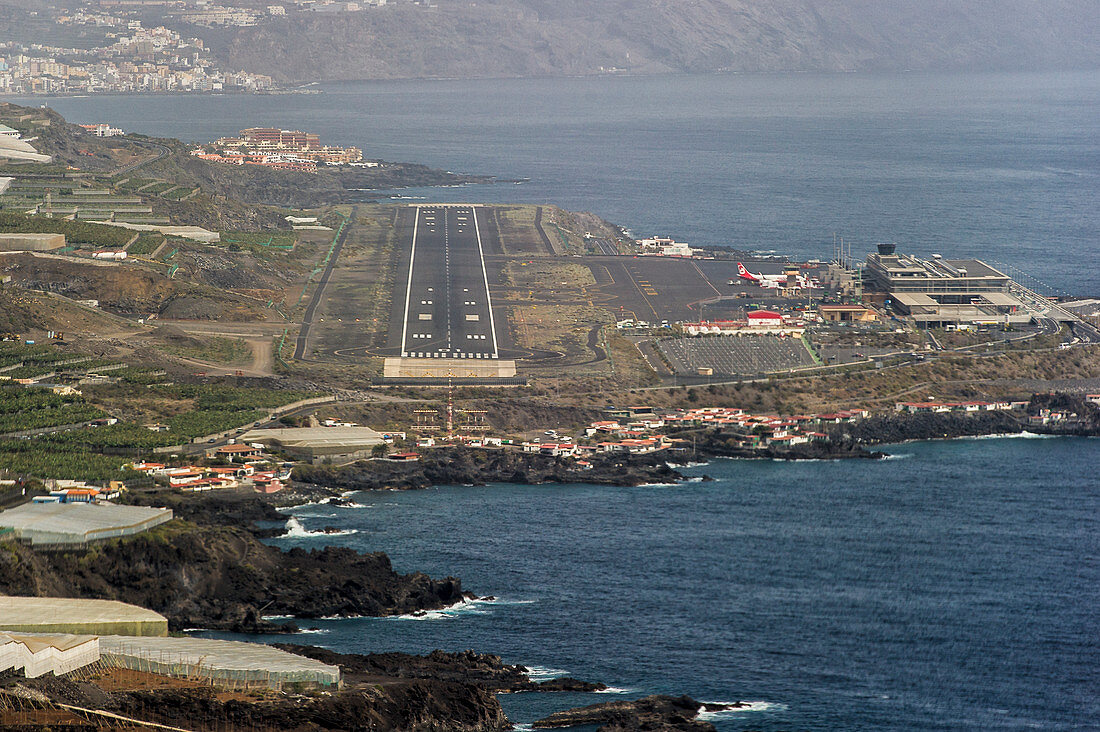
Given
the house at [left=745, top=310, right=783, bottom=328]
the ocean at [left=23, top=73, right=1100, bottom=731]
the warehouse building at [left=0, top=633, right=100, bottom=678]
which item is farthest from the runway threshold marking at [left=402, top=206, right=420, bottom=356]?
the warehouse building at [left=0, top=633, right=100, bottom=678]

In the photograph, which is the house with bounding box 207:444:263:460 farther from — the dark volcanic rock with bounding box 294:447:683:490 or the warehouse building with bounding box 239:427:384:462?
the dark volcanic rock with bounding box 294:447:683:490

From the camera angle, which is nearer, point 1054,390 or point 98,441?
point 98,441

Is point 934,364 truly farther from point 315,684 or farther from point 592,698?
point 315,684

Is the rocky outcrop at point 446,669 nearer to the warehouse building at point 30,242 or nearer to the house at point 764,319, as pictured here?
the house at point 764,319

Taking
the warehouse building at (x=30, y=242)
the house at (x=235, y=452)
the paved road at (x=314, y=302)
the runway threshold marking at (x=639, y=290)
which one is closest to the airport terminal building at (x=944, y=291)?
the runway threshold marking at (x=639, y=290)

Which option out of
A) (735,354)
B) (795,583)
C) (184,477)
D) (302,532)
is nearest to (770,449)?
(735,354)

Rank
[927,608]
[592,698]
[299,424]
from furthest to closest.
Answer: [299,424] < [927,608] < [592,698]

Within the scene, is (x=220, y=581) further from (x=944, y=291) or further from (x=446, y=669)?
(x=944, y=291)

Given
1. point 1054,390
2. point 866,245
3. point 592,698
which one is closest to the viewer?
point 592,698

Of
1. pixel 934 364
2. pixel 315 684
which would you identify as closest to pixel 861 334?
pixel 934 364
